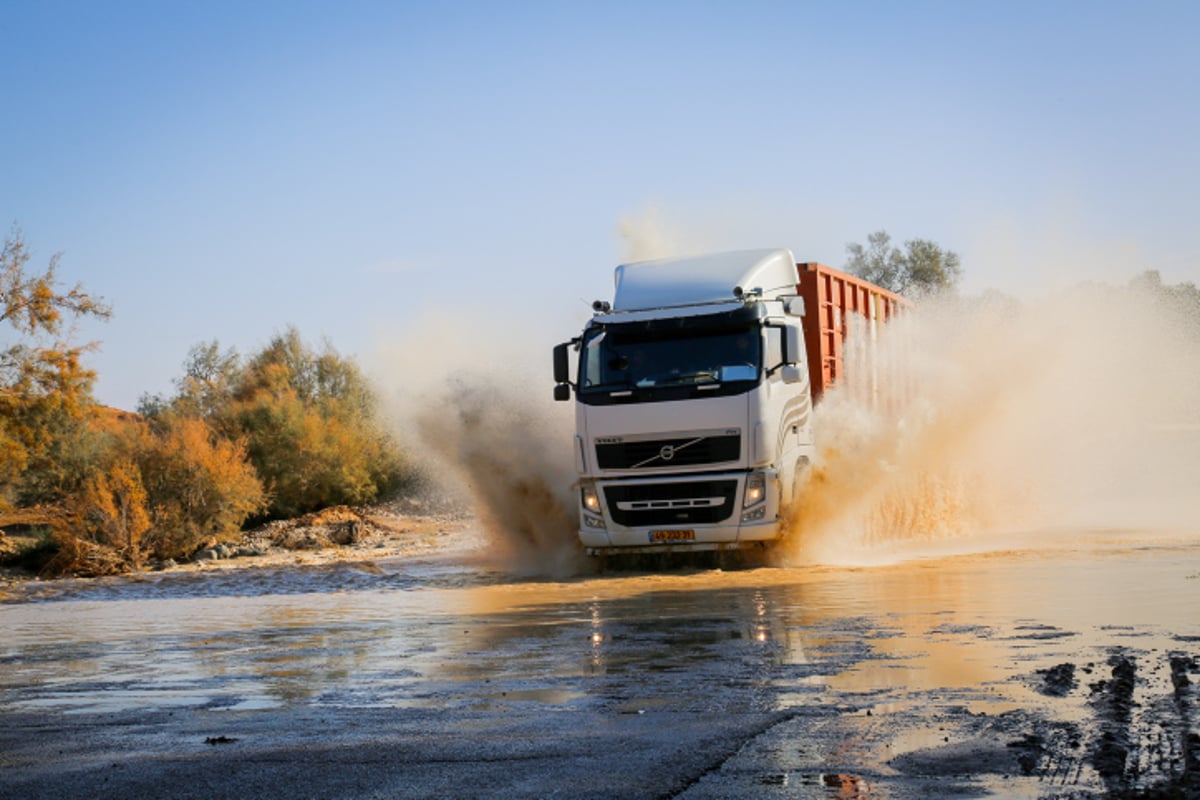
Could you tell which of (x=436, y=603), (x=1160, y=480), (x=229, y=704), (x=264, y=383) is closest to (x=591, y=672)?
(x=229, y=704)

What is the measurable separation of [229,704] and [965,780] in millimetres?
4553

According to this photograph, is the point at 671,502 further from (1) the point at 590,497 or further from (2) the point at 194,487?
(2) the point at 194,487

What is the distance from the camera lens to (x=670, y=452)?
16312 mm

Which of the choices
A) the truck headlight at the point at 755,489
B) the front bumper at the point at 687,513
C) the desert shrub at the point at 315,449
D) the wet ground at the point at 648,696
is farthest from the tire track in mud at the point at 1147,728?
the desert shrub at the point at 315,449

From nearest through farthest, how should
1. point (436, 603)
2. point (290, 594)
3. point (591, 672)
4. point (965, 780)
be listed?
point (965, 780), point (591, 672), point (436, 603), point (290, 594)

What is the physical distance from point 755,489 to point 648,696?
29.4 feet

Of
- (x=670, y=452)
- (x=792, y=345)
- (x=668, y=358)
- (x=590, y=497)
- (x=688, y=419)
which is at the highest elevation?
(x=792, y=345)

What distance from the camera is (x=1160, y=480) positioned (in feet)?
142

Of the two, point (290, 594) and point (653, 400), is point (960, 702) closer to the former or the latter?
point (653, 400)

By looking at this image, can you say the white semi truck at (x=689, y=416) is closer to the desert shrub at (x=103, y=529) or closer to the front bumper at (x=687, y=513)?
the front bumper at (x=687, y=513)

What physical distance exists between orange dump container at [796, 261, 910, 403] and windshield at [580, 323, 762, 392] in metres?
2.10

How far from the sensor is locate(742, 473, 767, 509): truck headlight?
53.2ft

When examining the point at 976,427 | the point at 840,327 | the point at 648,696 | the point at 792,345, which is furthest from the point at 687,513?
the point at 648,696

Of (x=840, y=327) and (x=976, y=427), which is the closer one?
(x=840, y=327)
